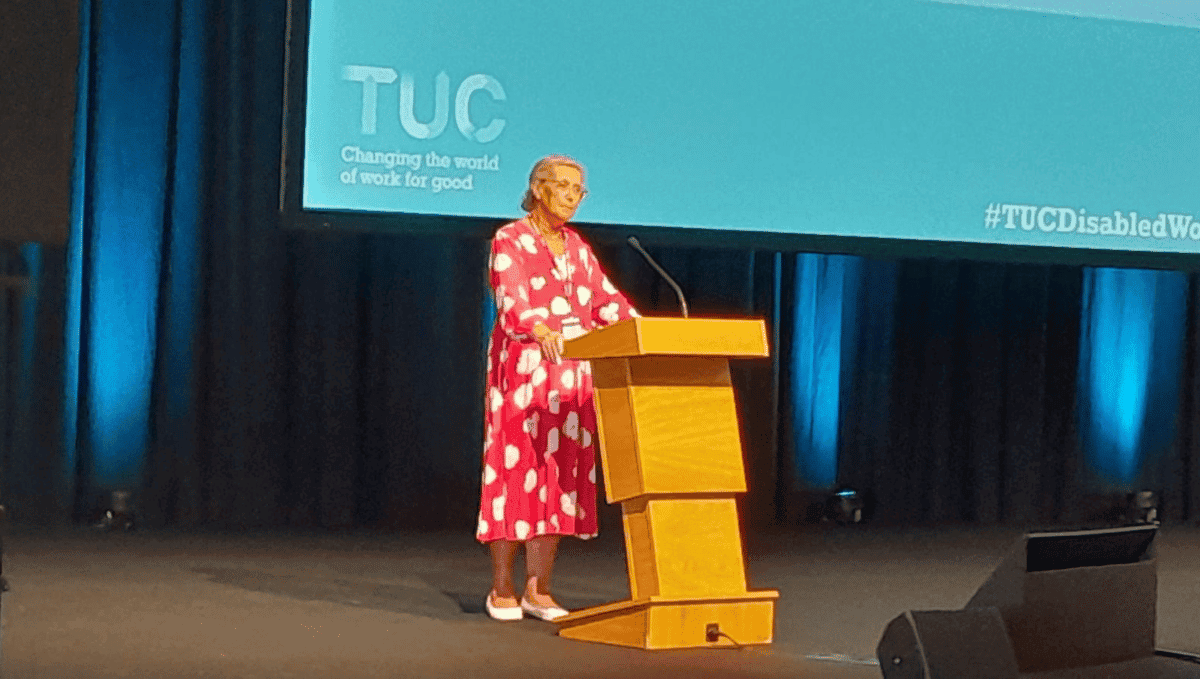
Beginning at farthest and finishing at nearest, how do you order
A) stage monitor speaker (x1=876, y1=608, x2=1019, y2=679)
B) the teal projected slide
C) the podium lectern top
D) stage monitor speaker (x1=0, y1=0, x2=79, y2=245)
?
the teal projected slide → the podium lectern top → stage monitor speaker (x1=876, y1=608, x2=1019, y2=679) → stage monitor speaker (x1=0, y1=0, x2=79, y2=245)

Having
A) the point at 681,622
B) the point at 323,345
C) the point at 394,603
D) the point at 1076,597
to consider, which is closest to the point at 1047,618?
the point at 1076,597

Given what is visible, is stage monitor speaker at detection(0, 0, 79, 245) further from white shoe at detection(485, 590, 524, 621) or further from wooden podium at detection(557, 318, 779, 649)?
white shoe at detection(485, 590, 524, 621)

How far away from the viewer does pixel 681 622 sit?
320cm

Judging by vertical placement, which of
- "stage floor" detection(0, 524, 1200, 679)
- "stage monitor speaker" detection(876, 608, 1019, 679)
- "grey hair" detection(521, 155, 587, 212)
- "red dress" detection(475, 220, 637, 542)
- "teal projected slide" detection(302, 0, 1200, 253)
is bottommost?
"stage floor" detection(0, 524, 1200, 679)

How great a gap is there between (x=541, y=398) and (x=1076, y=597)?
146 centimetres

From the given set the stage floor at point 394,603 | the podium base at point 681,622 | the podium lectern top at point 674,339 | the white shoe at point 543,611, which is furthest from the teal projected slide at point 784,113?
the podium base at point 681,622

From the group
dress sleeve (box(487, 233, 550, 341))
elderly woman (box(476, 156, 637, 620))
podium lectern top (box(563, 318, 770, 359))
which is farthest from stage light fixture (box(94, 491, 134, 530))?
podium lectern top (box(563, 318, 770, 359))

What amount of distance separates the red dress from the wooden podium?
236mm

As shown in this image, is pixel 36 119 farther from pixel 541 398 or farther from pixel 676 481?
pixel 541 398

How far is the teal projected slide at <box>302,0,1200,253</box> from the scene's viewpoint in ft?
15.3

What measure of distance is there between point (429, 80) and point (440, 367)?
125 centimetres

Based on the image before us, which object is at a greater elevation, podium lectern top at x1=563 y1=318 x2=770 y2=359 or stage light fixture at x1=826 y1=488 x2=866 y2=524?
podium lectern top at x1=563 y1=318 x2=770 y2=359

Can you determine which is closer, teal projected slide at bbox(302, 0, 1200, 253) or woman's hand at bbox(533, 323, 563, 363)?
woman's hand at bbox(533, 323, 563, 363)

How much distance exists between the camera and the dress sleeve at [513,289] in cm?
344
